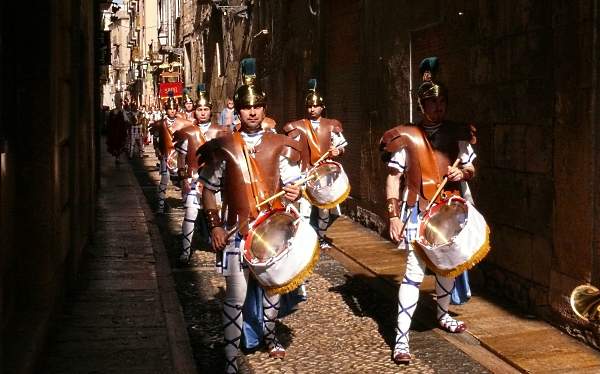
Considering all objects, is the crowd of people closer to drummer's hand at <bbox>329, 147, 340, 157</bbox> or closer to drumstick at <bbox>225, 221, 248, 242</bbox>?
drumstick at <bbox>225, 221, 248, 242</bbox>

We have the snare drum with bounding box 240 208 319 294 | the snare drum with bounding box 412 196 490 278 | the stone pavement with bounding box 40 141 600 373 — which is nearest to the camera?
the snare drum with bounding box 240 208 319 294

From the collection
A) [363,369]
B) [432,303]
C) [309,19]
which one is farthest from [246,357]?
[309,19]

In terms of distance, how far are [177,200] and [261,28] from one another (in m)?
6.00

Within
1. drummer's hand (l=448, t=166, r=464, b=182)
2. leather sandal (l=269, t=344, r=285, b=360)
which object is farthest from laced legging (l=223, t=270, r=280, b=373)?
drummer's hand (l=448, t=166, r=464, b=182)

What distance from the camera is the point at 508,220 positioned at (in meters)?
7.12

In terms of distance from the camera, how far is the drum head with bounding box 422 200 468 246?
5305 mm

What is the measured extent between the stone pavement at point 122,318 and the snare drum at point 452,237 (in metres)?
1.70

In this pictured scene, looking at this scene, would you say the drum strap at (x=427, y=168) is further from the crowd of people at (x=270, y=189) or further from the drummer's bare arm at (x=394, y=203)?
the drummer's bare arm at (x=394, y=203)

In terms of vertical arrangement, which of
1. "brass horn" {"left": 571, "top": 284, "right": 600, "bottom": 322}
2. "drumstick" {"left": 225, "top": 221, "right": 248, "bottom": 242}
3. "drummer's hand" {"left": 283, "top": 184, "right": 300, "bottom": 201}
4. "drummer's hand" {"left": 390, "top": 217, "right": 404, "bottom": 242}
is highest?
"drummer's hand" {"left": 283, "top": 184, "right": 300, "bottom": 201}

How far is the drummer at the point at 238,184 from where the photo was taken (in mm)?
5004

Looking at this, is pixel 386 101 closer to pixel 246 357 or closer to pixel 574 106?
pixel 574 106

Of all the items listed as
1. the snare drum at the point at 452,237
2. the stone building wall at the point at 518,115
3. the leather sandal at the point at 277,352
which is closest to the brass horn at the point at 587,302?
the snare drum at the point at 452,237

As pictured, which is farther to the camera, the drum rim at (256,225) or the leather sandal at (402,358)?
the leather sandal at (402,358)

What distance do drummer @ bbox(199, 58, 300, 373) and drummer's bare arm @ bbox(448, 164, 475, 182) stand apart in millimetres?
1110
